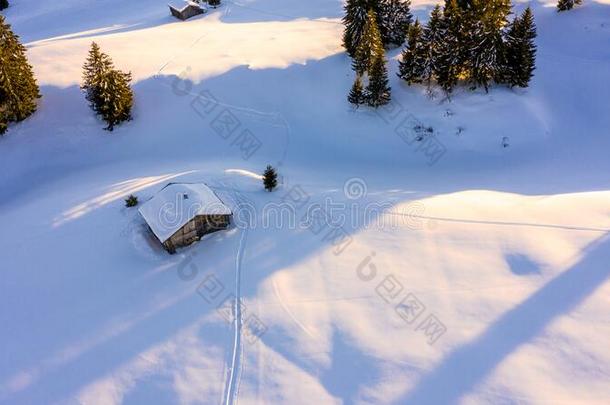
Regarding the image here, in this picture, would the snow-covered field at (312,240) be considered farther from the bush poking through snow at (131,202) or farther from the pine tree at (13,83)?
the pine tree at (13,83)

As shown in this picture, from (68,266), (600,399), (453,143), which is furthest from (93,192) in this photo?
(600,399)

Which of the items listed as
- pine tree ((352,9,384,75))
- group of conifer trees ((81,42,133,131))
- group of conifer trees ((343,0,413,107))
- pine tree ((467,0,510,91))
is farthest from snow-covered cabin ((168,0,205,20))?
pine tree ((467,0,510,91))

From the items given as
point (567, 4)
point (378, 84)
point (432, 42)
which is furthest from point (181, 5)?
point (567, 4)

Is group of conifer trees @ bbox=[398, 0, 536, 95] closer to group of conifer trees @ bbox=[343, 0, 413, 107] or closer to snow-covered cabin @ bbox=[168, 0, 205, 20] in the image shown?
group of conifer trees @ bbox=[343, 0, 413, 107]

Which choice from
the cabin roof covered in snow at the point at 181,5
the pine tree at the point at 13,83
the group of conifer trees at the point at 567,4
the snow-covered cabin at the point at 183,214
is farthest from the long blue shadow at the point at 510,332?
the cabin roof covered in snow at the point at 181,5

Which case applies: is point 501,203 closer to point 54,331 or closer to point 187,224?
point 187,224

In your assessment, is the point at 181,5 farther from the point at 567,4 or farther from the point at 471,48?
the point at 567,4
